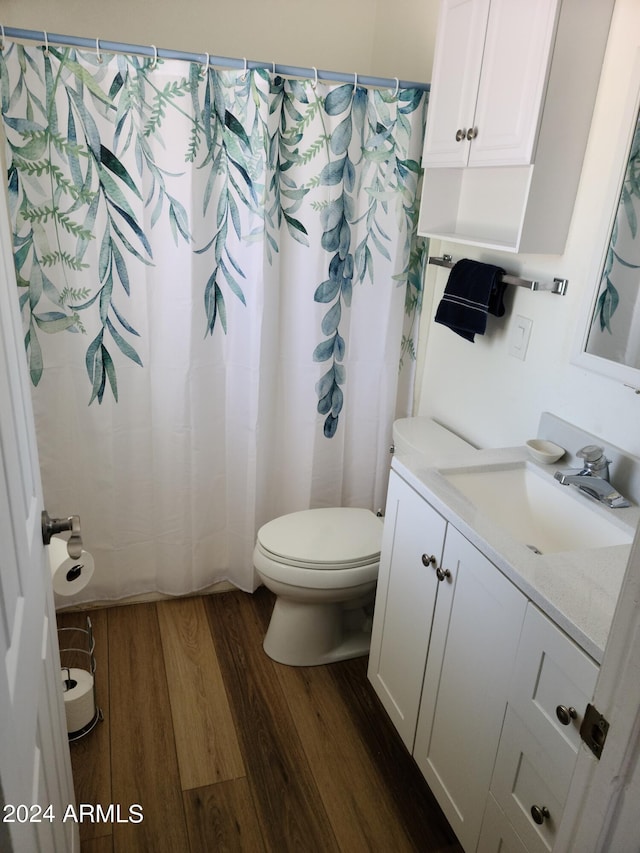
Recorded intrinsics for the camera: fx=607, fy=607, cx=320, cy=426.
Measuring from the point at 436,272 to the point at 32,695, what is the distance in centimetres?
204

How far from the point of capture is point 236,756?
1.85 m

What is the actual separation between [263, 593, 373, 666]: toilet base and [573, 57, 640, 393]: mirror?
1.23m

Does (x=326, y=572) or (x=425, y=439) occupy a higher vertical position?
(x=425, y=439)

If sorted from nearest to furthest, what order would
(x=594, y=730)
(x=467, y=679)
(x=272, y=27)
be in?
(x=594, y=730), (x=467, y=679), (x=272, y=27)

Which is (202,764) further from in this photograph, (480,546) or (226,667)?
(480,546)

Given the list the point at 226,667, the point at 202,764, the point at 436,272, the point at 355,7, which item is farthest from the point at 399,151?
A: the point at 202,764

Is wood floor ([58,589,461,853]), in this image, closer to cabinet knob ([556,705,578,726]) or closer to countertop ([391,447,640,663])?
cabinet knob ([556,705,578,726])

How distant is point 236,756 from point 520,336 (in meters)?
1.58

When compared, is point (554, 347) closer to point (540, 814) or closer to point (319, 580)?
point (319, 580)

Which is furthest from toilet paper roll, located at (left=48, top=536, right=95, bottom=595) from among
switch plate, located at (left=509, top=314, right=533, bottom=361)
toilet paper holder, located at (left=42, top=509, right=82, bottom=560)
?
switch plate, located at (left=509, top=314, right=533, bottom=361)

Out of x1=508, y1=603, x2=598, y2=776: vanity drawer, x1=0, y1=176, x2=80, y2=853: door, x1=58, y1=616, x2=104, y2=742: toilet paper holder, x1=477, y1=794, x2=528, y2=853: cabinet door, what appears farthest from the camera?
x1=58, y1=616, x2=104, y2=742: toilet paper holder

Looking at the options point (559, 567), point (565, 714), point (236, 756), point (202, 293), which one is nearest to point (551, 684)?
A: point (565, 714)

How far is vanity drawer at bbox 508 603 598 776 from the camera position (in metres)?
1.12

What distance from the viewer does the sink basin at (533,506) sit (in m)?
1.57
